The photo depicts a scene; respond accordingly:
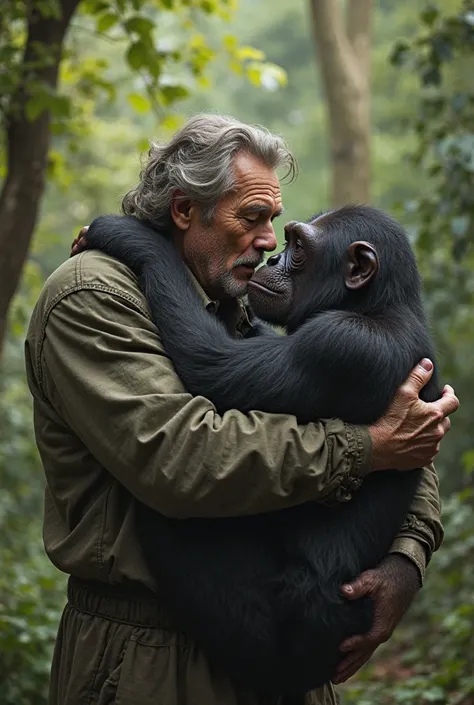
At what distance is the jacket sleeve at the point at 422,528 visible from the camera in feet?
10.2

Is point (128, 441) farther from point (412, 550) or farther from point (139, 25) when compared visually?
point (139, 25)

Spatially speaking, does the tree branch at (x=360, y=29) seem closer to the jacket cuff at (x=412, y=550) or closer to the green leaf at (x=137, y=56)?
the green leaf at (x=137, y=56)

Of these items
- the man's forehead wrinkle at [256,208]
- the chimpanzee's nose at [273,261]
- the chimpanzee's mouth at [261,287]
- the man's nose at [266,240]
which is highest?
the man's forehead wrinkle at [256,208]

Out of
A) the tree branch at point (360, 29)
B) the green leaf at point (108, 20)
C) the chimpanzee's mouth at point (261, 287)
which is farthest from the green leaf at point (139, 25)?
the tree branch at point (360, 29)

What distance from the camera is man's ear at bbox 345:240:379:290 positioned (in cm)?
320

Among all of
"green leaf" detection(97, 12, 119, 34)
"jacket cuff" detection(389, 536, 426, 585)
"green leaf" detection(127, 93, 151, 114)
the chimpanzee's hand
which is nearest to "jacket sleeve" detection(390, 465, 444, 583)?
"jacket cuff" detection(389, 536, 426, 585)

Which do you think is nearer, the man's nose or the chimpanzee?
the chimpanzee

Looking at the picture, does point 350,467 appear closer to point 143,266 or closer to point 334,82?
point 143,266

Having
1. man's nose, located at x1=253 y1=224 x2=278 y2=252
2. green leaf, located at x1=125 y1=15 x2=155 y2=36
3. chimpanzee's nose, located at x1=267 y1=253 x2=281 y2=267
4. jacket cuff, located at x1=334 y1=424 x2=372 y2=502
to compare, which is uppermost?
man's nose, located at x1=253 y1=224 x2=278 y2=252

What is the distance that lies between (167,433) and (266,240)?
99 centimetres

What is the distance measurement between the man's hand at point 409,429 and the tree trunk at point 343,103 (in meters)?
5.86

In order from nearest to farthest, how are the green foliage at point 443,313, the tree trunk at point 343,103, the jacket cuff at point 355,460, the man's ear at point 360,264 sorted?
the jacket cuff at point 355,460 < the man's ear at point 360,264 < the green foliage at point 443,313 < the tree trunk at point 343,103

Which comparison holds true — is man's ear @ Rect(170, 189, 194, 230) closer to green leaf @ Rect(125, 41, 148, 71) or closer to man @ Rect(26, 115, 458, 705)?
man @ Rect(26, 115, 458, 705)

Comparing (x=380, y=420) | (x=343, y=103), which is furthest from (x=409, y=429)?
(x=343, y=103)
